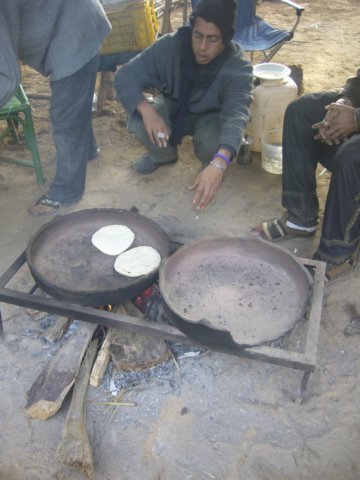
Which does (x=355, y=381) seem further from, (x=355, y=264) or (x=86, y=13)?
(x=86, y=13)

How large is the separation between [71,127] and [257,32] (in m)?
2.78

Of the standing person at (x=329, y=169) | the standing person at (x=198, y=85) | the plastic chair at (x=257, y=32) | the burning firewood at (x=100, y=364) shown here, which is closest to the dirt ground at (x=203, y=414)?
the burning firewood at (x=100, y=364)

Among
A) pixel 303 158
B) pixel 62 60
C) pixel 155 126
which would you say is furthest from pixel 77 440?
pixel 62 60

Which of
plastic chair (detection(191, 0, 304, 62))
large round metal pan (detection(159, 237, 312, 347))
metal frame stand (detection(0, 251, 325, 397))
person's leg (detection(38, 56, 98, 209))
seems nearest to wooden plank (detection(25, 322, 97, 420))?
metal frame stand (detection(0, 251, 325, 397))

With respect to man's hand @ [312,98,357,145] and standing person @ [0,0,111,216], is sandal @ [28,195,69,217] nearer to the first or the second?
standing person @ [0,0,111,216]

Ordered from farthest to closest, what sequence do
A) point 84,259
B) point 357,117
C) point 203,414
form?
point 357,117 → point 84,259 → point 203,414

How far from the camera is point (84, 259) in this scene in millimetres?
2410

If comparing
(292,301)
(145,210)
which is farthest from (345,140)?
(145,210)

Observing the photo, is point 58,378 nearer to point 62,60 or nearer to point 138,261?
point 138,261

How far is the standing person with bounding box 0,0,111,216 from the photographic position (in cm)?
239

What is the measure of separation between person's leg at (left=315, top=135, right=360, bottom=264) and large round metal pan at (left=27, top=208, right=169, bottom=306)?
982mm

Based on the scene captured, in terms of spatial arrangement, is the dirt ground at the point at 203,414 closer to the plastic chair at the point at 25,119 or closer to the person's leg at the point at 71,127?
the person's leg at the point at 71,127

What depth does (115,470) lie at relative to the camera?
6.22 feet

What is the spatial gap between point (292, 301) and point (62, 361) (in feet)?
3.77
